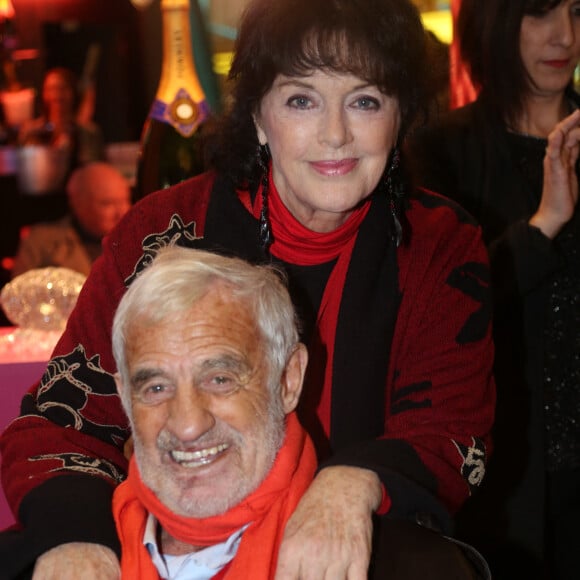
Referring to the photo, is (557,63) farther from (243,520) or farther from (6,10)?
(6,10)

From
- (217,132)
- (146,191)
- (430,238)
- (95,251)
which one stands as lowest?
(95,251)

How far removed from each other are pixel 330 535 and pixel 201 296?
13.6 inches

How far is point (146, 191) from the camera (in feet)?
8.19

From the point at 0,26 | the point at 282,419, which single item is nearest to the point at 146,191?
the point at 282,419

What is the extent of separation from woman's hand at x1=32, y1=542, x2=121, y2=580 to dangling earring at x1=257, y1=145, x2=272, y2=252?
489 millimetres

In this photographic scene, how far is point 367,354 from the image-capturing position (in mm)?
1570

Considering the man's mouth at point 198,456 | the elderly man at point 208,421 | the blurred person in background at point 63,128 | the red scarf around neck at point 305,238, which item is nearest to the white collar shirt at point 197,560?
the elderly man at point 208,421

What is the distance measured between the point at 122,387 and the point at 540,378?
2.81 feet

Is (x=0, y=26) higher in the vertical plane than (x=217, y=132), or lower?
lower

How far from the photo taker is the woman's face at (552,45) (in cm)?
198

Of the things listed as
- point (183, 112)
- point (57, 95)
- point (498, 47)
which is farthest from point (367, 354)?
point (57, 95)

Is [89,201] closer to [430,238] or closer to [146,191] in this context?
[146,191]

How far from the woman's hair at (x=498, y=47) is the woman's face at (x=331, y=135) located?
20.4 inches

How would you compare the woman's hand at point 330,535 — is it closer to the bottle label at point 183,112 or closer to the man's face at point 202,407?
the man's face at point 202,407
